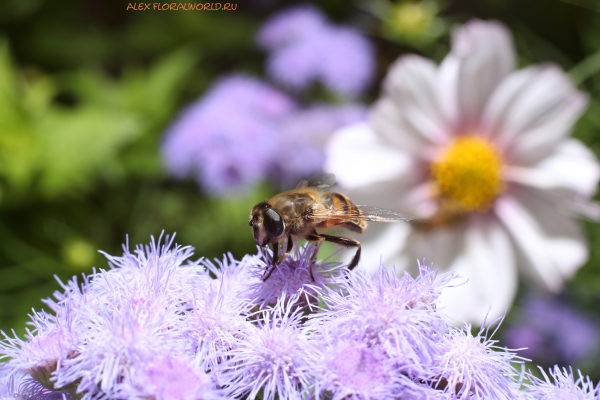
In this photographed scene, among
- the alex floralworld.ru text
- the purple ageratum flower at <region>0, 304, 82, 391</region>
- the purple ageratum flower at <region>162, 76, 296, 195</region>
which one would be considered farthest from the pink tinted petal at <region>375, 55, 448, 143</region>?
the alex floralworld.ru text

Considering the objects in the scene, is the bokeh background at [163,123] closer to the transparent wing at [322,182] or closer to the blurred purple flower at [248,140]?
the blurred purple flower at [248,140]

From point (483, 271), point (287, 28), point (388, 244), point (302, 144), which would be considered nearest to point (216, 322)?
point (388, 244)

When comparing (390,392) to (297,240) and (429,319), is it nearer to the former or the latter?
(429,319)

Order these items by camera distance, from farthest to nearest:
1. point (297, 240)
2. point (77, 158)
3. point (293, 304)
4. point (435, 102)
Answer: point (77, 158)
point (435, 102)
point (297, 240)
point (293, 304)

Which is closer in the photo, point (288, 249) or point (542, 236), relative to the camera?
point (288, 249)

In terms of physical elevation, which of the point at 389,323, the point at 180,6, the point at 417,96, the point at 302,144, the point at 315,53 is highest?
the point at 180,6

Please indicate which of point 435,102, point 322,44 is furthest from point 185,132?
point 435,102

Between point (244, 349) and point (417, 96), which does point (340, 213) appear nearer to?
point (244, 349)
